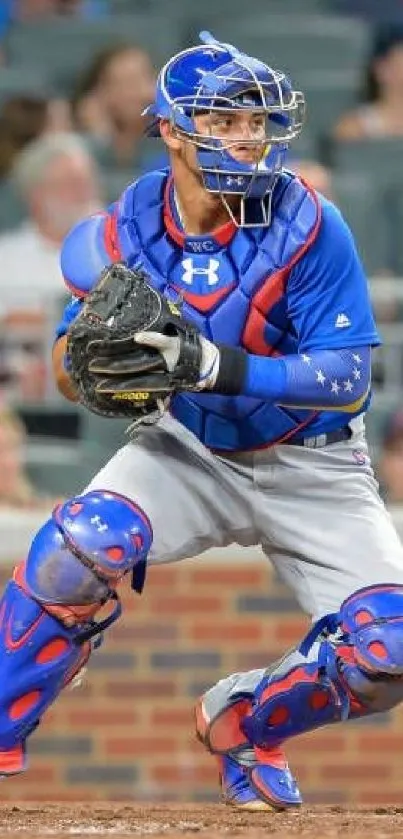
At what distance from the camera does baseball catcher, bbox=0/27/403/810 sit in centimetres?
496

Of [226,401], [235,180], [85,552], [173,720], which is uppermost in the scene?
[235,180]

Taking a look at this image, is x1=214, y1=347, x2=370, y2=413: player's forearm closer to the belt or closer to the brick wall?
the belt

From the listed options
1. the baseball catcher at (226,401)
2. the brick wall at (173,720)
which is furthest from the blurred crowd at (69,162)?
the baseball catcher at (226,401)

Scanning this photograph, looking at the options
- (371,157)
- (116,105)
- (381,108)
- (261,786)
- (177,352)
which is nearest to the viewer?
(177,352)

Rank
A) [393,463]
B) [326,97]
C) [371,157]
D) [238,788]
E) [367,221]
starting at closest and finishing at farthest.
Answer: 1. [238,788]
2. [393,463]
3. [367,221]
4. [371,157]
5. [326,97]

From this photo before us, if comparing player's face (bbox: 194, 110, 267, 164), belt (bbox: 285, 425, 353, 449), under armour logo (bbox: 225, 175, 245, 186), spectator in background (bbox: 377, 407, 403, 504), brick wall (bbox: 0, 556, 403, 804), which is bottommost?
brick wall (bbox: 0, 556, 403, 804)

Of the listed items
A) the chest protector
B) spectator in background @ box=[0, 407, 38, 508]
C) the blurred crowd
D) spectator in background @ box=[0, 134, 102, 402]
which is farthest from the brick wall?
the chest protector

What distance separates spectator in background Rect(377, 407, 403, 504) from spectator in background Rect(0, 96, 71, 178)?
2122mm

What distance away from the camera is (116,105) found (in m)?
9.46

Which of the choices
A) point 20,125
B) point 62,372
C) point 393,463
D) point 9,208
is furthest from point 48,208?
point 62,372

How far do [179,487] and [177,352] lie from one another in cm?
57

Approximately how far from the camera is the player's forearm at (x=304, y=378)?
16.1 ft

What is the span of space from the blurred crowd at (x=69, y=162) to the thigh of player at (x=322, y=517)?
7.84ft

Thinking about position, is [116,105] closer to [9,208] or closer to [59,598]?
[9,208]
